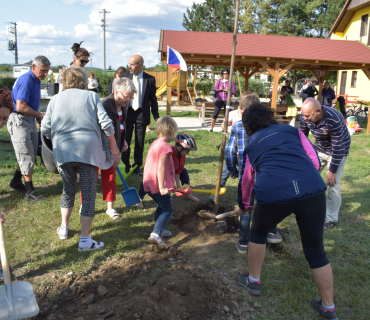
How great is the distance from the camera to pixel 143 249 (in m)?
3.49

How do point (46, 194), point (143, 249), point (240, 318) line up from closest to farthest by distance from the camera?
point (240, 318), point (143, 249), point (46, 194)

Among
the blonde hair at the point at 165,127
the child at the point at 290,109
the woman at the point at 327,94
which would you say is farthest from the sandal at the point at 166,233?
the woman at the point at 327,94

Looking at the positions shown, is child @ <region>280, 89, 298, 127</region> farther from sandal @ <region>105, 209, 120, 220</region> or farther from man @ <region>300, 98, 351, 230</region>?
sandal @ <region>105, 209, 120, 220</region>

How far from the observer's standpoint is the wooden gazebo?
10.1 m

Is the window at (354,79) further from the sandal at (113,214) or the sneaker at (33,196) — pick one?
the sneaker at (33,196)

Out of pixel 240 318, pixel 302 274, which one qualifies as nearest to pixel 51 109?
pixel 240 318

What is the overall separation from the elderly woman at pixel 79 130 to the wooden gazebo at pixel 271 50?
7144mm

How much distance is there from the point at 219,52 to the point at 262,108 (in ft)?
26.5

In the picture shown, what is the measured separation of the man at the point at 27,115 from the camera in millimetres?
4078

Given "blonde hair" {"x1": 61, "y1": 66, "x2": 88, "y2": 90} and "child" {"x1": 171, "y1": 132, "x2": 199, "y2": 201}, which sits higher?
"blonde hair" {"x1": 61, "y1": 66, "x2": 88, "y2": 90}

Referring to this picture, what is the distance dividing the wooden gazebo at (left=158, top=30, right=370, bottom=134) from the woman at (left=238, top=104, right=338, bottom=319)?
26.0 feet

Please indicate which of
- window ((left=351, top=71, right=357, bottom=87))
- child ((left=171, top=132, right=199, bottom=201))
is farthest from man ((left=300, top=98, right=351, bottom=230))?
window ((left=351, top=71, right=357, bottom=87))

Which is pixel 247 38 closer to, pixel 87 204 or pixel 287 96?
pixel 287 96

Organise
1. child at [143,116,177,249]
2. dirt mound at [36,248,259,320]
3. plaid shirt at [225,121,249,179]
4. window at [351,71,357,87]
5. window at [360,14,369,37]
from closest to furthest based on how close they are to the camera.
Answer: dirt mound at [36,248,259,320] → child at [143,116,177,249] → plaid shirt at [225,121,249,179] → window at [360,14,369,37] → window at [351,71,357,87]
